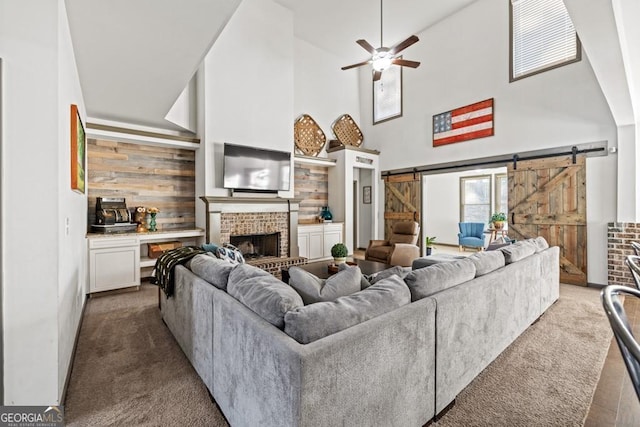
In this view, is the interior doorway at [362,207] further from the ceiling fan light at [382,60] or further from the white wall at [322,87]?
the ceiling fan light at [382,60]

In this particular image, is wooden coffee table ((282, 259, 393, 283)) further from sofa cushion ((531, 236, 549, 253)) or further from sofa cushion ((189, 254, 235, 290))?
sofa cushion ((531, 236, 549, 253))

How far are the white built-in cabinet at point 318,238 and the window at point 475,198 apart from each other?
13.9 feet

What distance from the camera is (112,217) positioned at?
426cm

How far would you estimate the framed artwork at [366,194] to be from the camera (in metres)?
8.05

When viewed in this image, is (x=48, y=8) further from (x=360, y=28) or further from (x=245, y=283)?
(x=360, y=28)

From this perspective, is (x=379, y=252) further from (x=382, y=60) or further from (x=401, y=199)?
(x=382, y=60)

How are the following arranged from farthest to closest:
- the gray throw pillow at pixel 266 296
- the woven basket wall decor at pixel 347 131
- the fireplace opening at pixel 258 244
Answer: the woven basket wall decor at pixel 347 131, the fireplace opening at pixel 258 244, the gray throw pillow at pixel 266 296

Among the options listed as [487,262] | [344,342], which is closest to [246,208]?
[487,262]

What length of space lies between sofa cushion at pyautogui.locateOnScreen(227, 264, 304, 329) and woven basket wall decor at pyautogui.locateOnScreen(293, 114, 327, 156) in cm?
540

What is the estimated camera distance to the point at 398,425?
4.58 ft

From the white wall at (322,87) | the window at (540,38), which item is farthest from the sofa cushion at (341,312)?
the white wall at (322,87)

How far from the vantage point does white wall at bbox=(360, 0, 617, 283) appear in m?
4.48

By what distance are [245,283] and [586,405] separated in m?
2.15

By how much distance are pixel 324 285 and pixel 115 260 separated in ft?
12.1
